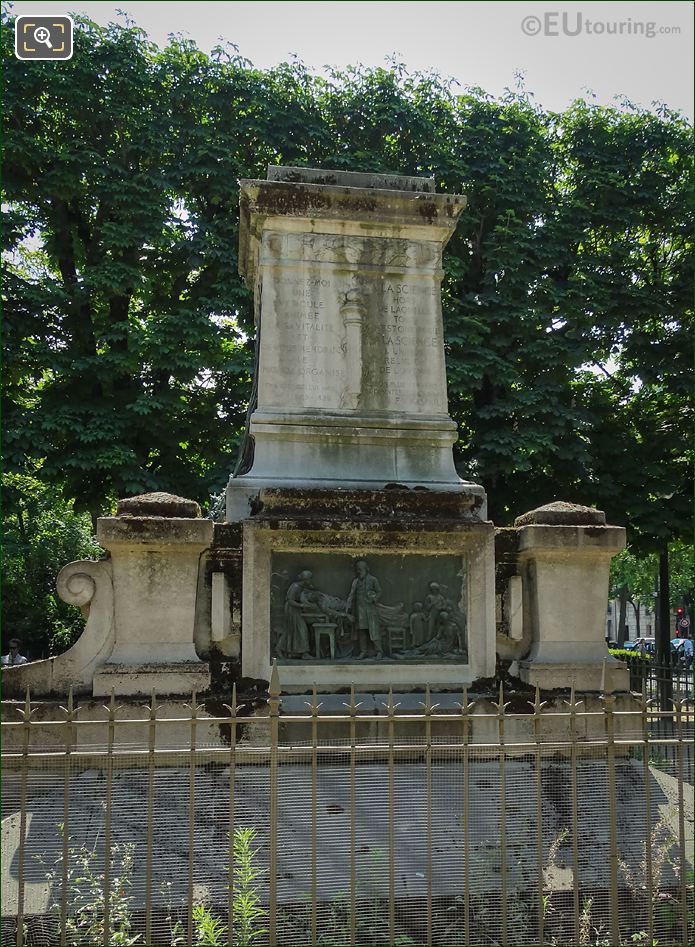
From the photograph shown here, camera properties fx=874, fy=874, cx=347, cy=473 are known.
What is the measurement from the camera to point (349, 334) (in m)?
9.11

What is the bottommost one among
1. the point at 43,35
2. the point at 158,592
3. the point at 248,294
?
the point at 158,592

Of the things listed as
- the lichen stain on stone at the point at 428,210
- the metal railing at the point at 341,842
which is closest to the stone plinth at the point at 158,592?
the metal railing at the point at 341,842

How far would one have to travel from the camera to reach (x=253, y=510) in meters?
8.37

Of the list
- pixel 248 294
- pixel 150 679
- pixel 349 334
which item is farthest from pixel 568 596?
pixel 248 294

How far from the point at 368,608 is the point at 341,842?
2.66 metres

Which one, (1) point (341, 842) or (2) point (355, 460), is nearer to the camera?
(1) point (341, 842)

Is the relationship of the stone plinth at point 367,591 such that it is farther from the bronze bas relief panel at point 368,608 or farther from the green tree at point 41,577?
the green tree at point 41,577

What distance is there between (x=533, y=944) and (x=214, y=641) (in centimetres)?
393

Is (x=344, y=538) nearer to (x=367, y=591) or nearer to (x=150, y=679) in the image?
(x=367, y=591)

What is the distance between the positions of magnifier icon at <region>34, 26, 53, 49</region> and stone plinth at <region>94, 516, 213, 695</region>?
10174 mm

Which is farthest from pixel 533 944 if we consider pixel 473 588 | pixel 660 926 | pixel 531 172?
pixel 531 172

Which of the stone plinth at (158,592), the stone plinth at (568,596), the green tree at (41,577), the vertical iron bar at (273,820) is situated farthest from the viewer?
the green tree at (41,577)

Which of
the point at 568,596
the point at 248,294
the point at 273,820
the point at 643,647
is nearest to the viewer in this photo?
the point at 273,820

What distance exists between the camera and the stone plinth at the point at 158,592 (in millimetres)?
7632
